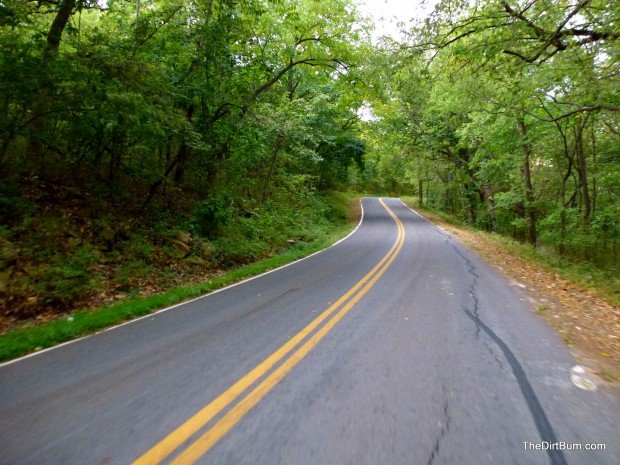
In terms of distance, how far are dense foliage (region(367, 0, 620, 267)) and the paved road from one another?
20.3 ft

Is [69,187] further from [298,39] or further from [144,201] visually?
[298,39]

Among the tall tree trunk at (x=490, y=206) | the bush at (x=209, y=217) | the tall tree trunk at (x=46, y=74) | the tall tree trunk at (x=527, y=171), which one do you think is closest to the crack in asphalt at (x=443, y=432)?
the bush at (x=209, y=217)

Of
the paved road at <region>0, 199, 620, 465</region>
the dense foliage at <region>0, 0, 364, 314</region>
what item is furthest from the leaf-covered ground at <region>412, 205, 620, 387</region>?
the dense foliage at <region>0, 0, 364, 314</region>

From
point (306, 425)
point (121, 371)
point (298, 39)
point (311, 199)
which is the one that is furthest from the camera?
point (311, 199)

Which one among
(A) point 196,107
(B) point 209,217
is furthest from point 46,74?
(B) point 209,217

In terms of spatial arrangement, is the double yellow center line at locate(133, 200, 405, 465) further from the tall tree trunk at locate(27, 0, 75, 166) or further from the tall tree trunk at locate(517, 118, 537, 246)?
the tall tree trunk at locate(517, 118, 537, 246)

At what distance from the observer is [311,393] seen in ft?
10.8

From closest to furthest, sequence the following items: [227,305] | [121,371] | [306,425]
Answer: [306,425] < [121,371] < [227,305]

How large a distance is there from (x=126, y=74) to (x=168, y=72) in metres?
2.25

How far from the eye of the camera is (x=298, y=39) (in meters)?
13.3

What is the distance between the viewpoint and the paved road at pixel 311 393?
256cm

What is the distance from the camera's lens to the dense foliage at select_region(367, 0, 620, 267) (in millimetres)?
8102

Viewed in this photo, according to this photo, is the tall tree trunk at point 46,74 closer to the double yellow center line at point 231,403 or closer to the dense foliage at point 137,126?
the dense foliage at point 137,126

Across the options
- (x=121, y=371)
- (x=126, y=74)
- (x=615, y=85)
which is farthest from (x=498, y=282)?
(x=126, y=74)
